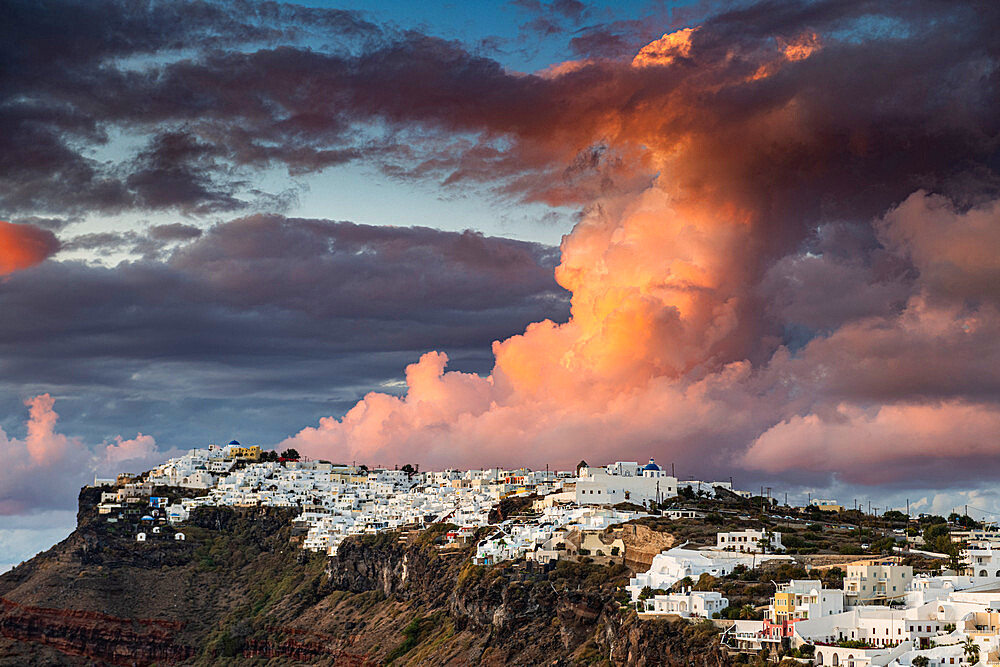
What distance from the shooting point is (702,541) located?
10888 cm

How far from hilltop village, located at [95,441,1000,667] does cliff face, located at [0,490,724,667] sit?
9.81 ft

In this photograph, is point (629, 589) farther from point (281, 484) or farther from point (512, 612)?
point (281, 484)

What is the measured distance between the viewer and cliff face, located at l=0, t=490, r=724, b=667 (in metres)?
106

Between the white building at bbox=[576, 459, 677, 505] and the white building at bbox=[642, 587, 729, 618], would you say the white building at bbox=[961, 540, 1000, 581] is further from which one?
the white building at bbox=[576, 459, 677, 505]

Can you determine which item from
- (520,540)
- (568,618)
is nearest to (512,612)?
(568,618)

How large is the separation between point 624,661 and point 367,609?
5849cm

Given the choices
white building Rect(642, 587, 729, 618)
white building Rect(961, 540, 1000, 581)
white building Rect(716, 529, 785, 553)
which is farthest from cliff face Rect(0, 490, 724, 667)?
white building Rect(961, 540, 1000, 581)

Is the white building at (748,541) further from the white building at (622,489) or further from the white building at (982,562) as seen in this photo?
the white building at (622,489)

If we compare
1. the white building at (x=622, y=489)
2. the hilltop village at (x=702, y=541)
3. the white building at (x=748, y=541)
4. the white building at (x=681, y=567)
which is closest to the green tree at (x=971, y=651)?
the hilltop village at (x=702, y=541)

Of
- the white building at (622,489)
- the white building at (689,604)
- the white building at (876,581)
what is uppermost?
the white building at (622,489)

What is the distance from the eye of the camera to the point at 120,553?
16875 cm

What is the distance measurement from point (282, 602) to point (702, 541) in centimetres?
6440

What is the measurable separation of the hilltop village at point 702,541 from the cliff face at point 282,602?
2.99 metres

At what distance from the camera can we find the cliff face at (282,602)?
10619 cm
